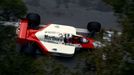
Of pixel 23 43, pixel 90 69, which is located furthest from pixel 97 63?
pixel 23 43

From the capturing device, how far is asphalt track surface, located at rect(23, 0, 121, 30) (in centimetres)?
2188

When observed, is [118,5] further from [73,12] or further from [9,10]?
[73,12]

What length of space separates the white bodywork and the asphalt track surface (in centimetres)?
256

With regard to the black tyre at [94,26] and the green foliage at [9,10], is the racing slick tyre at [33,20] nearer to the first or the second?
the black tyre at [94,26]

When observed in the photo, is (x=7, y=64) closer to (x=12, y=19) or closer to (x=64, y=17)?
(x=12, y=19)

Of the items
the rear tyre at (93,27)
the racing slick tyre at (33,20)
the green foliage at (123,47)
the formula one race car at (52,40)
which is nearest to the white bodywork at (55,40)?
the formula one race car at (52,40)

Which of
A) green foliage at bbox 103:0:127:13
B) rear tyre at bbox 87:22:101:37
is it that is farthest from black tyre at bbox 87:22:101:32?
green foliage at bbox 103:0:127:13

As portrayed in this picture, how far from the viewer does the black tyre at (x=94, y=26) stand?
20153 mm

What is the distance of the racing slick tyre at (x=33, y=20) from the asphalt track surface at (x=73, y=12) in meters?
1.19

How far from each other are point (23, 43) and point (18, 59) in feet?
27.2

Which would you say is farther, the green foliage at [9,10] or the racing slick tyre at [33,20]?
the racing slick tyre at [33,20]

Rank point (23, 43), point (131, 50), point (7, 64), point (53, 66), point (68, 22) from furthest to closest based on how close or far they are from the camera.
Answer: point (68, 22)
point (23, 43)
point (53, 66)
point (7, 64)
point (131, 50)

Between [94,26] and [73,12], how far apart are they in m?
2.52

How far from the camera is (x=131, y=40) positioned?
8617 mm
